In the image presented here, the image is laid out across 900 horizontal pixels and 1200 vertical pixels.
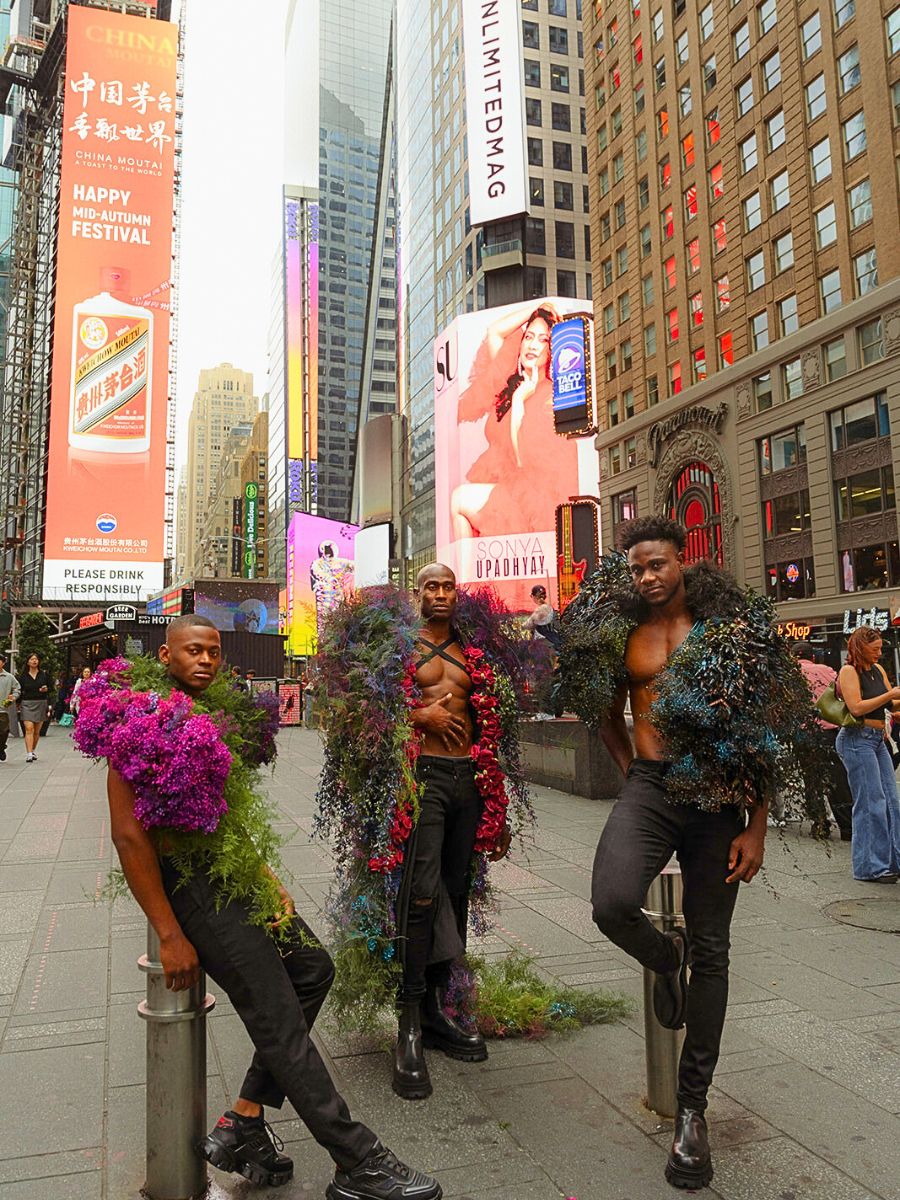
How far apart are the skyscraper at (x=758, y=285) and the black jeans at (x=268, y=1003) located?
90.0 ft

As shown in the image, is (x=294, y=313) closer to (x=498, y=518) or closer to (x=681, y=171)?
(x=498, y=518)

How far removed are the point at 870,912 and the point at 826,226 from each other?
36332 millimetres

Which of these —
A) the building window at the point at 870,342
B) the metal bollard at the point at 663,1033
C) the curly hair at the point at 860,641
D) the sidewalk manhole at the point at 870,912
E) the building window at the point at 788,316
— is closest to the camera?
the metal bollard at the point at 663,1033

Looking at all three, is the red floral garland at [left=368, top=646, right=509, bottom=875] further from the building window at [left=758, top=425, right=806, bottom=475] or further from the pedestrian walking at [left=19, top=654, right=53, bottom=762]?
the building window at [left=758, top=425, right=806, bottom=475]

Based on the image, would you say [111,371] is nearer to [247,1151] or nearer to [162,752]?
[162,752]

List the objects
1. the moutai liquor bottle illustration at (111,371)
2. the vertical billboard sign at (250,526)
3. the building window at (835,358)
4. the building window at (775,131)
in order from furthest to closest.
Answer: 1. the vertical billboard sign at (250,526)
2. the building window at (775,131)
3. the moutai liquor bottle illustration at (111,371)
4. the building window at (835,358)

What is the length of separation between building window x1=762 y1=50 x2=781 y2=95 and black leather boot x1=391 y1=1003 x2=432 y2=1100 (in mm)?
44504

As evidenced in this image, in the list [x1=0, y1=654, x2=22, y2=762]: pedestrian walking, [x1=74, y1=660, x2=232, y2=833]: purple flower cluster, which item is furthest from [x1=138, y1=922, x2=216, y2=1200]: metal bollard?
[x1=0, y1=654, x2=22, y2=762]: pedestrian walking

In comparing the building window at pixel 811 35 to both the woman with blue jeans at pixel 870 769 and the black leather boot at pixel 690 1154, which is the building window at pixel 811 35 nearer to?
the woman with blue jeans at pixel 870 769

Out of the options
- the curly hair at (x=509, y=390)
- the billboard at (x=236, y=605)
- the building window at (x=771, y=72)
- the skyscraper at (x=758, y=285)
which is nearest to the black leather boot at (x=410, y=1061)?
the skyscraper at (x=758, y=285)

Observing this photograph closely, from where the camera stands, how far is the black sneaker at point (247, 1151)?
109 inches

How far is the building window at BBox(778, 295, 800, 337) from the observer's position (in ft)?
123

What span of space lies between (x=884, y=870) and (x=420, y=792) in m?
4.69

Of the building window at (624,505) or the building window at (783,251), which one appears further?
the building window at (624,505)
